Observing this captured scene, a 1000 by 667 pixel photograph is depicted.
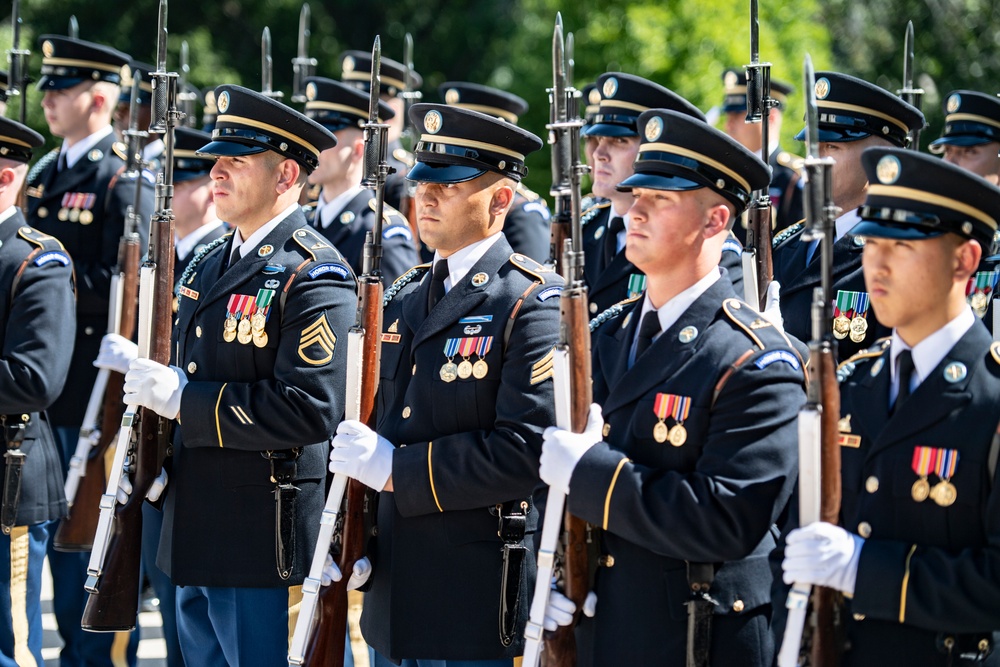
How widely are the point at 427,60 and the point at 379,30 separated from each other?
85 centimetres

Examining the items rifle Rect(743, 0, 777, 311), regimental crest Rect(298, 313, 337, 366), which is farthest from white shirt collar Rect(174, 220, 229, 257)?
rifle Rect(743, 0, 777, 311)

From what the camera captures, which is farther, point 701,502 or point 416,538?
point 416,538

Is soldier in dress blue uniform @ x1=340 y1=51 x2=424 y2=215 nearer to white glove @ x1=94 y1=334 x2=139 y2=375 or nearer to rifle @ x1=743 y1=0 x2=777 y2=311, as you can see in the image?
white glove @ x1=94 y1=334 x2=139 y2=375

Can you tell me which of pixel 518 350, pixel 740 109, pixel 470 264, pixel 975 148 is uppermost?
pixel 740 109

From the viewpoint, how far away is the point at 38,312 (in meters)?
6.41

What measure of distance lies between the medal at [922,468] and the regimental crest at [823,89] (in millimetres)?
2489

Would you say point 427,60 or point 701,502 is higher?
point 427,60

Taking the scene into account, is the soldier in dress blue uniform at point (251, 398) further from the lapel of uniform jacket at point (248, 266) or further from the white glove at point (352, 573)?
the white glove at point (352, 573)

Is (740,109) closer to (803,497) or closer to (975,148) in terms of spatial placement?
(975,148)

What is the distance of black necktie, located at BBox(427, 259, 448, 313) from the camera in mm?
5234

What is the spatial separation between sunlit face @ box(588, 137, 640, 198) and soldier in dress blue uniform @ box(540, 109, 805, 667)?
235cm

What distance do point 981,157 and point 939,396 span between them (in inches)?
148

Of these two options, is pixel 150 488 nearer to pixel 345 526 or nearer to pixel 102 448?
pixel 345 526

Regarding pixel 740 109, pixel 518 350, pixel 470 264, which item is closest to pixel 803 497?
pixel 518 350
